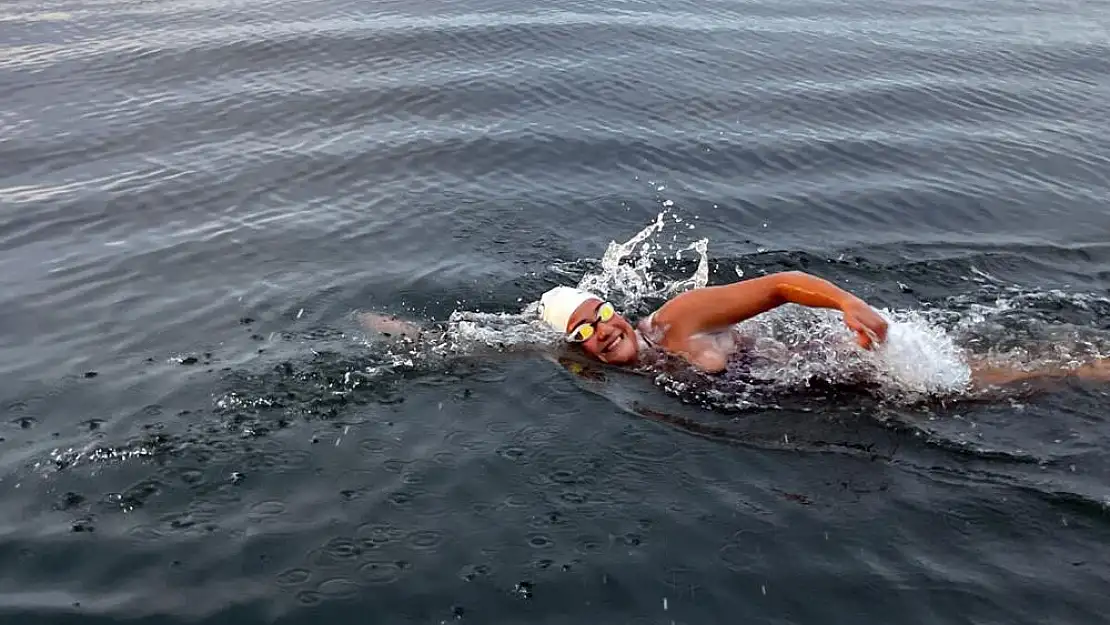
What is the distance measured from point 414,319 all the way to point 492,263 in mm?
1496

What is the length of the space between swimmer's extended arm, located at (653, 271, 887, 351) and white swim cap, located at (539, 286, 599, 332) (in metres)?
0.70

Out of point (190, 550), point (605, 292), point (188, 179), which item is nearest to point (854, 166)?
point (605, 292)

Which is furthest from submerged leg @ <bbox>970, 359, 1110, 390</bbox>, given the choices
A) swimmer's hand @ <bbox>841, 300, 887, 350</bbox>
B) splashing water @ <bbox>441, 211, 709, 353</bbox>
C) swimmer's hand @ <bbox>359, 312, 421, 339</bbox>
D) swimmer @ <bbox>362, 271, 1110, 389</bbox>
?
swimmer's hand @ <bbox>359, 312, 421, 339</bbox>

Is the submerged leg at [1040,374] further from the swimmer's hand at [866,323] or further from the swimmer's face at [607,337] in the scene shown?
the swimmer's face at [607,337]

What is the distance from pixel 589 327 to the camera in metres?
8.70

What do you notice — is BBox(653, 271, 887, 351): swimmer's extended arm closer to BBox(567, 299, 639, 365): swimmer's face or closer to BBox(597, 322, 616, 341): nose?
BBox(567, 299, 639, 365): swimmer's face

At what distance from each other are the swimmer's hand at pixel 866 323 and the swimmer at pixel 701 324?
144mm

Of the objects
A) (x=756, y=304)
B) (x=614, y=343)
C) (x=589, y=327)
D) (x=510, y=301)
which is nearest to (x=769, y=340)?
(x=756, y=304)

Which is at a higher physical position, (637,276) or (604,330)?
(604,330)

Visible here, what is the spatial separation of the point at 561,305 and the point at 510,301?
4.55ft

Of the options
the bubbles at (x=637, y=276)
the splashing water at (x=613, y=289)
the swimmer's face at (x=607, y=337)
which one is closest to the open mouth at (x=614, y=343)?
the swimmer's face at (x=607, y=337)

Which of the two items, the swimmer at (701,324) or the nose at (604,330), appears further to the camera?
the nose at (604,330)

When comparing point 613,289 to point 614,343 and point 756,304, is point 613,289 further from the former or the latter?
point 756,304

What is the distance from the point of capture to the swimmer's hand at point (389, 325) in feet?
30.7
